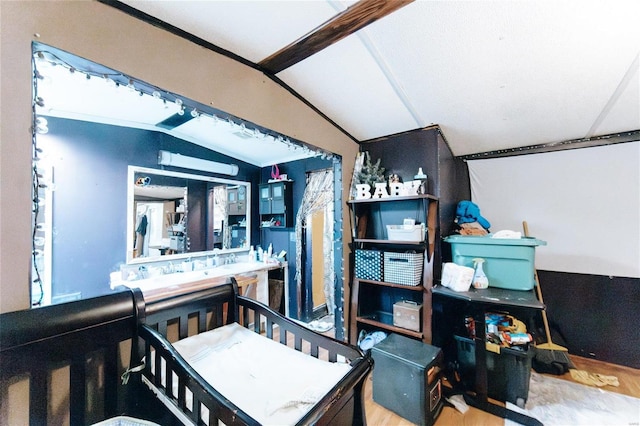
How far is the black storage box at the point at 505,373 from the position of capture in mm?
1731

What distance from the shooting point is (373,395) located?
182 centimetres

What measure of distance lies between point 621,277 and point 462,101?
7.32 feet

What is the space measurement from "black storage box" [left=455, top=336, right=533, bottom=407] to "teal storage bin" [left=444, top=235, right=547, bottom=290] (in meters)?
0.49

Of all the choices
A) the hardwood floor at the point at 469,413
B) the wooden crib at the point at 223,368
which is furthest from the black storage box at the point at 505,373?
the wooden crib at the point at 223,368

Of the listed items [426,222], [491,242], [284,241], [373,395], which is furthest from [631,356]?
[284,241]

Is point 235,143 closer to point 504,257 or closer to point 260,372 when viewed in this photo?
point 260,372

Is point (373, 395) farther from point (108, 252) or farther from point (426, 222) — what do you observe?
point (108, 252)

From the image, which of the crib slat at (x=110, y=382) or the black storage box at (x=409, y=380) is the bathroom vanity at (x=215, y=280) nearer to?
the crib slat at (x=110, y=382)

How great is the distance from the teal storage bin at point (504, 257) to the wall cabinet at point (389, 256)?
0.29 metres

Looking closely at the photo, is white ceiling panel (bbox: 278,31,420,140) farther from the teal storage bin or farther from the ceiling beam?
the teal storage bin

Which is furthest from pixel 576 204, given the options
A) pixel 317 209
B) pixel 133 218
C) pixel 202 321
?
pixel 133 218

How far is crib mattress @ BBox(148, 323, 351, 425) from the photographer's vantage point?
870 millimetres

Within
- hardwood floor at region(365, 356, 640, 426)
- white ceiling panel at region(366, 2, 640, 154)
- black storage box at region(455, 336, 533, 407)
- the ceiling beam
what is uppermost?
the ceiling beam

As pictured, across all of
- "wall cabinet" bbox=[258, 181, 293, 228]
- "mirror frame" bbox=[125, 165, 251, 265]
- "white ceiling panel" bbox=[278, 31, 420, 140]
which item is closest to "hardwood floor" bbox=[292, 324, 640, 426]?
"white ceiling panel" bbox=[278, 31, 420, 140]
